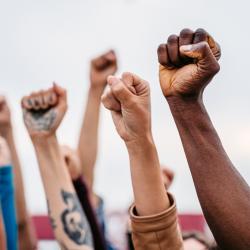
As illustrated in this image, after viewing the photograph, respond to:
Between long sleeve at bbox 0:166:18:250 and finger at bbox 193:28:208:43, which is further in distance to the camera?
long sleeve at bbox 0:166:18:250

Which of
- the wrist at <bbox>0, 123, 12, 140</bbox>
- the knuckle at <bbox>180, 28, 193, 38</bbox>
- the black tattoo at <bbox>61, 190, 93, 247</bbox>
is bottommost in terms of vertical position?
the black tattoo at <bbox>61, 190, 93, 247</bbox>

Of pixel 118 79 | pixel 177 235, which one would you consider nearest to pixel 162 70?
pixel 118 79

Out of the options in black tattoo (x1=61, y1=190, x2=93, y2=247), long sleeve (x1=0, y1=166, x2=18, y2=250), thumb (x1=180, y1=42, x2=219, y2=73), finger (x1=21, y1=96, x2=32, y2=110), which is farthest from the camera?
finger (x1=21, y1=96, x2=32, y2=110)

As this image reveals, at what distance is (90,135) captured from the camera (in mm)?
2936

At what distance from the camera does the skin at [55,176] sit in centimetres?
215

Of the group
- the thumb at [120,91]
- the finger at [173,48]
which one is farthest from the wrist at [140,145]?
the finger at [173,48]

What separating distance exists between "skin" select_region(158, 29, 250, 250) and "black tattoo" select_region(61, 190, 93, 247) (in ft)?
2.62

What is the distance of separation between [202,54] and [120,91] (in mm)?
225

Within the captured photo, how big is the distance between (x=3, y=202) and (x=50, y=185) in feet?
0.67

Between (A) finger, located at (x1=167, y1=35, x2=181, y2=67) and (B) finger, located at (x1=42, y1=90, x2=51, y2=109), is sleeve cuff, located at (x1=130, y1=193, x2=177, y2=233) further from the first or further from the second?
(B) finger, located at (x1=42, y1=90, x2=51, y2=109)

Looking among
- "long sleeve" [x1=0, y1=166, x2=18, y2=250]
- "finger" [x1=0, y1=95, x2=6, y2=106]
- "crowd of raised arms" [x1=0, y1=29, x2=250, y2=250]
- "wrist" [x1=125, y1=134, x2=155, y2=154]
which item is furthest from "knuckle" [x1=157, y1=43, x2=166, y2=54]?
"finger" [x1=0, y1=95, x2=6, y2=106]

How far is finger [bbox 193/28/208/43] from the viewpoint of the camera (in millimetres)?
1421

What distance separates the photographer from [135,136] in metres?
1.52

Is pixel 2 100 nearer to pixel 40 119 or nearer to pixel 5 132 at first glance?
pixel 5 132
